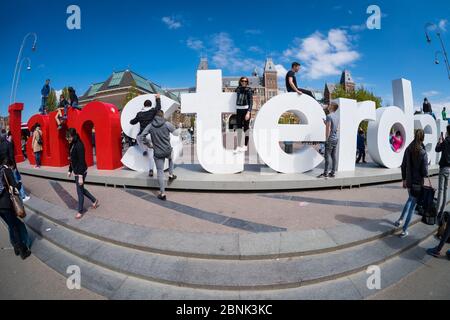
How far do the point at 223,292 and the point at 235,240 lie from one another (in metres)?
0.84

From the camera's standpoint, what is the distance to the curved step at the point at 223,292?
2531mm

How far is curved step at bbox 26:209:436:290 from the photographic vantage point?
265 centimetres

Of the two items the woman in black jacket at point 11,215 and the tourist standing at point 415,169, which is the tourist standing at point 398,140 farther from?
the woman in black jacket at point 11,215

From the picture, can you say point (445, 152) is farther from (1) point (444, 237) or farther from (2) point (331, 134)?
(2) point (331, 134)

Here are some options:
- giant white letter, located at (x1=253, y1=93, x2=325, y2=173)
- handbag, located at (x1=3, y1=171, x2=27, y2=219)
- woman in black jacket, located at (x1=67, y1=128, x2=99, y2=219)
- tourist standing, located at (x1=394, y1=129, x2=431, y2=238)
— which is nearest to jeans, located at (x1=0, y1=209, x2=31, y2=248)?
handbag, located at (x1=3, y1=171, x2=27, y2=219)

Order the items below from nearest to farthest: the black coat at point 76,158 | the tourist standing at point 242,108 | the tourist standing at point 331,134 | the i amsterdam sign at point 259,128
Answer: the black coat at point 76,158 → the tourist standing at point 331,134 → the tourist standing at point 242,108 → the i amsterdam sign at point 259,128

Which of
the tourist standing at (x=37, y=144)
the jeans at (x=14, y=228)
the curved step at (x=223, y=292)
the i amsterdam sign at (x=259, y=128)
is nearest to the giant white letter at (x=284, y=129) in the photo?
the i amsterdam sign at (x=259, y=128)

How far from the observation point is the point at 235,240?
3.34 m

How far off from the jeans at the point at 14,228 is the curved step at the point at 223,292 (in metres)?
0.77

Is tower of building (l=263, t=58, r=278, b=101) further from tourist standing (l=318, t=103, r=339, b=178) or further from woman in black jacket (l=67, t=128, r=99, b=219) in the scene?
woman in black jacket (l=67, t=128, r=99, b=219)

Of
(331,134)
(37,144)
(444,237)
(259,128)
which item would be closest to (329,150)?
(331,134)
